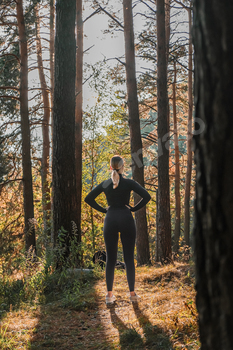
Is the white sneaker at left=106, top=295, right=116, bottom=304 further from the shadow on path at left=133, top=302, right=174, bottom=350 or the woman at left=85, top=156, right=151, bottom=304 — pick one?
the shadow on path at left=133, top=302, right=174, bottom=350

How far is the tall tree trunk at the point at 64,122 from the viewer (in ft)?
23.5

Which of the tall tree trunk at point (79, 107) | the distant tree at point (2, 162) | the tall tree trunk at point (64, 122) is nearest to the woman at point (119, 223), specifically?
the tall tree trunk at point (64, 122)

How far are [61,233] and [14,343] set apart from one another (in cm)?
326

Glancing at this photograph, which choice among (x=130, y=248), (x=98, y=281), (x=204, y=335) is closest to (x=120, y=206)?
(x=130, y=248)

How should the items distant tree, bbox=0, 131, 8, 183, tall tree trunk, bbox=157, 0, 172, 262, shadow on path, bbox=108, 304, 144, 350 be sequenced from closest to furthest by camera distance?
shadow on path, bbox=108, 304, 144, 350 < tall tree trunk, bbox=157, 0, 172, 262 < distant tree, bbox=0, 131, 8, 183

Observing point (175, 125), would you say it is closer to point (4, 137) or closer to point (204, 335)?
point (4, 137)

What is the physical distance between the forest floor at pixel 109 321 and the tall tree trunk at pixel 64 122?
5.91ft

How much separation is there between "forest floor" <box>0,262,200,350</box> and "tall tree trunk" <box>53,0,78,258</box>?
→ 180 centimetres

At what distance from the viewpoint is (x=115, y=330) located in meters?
3.98

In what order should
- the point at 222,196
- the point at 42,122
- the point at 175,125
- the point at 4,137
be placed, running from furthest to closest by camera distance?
the point at 175,125
the point at 42,122
the point at 4,137
the point at 222,196

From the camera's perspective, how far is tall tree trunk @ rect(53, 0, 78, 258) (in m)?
7.17

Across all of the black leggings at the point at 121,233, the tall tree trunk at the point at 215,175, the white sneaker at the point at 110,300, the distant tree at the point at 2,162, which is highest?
the distant tree at the point at 2,162

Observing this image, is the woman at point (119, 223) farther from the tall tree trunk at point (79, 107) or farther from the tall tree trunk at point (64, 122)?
the tall tree trunk at point (79, 107)

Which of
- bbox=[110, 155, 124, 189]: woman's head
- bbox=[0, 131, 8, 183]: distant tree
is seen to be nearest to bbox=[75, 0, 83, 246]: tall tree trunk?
bbox=[0, 131, 8, 183]: distant tree
